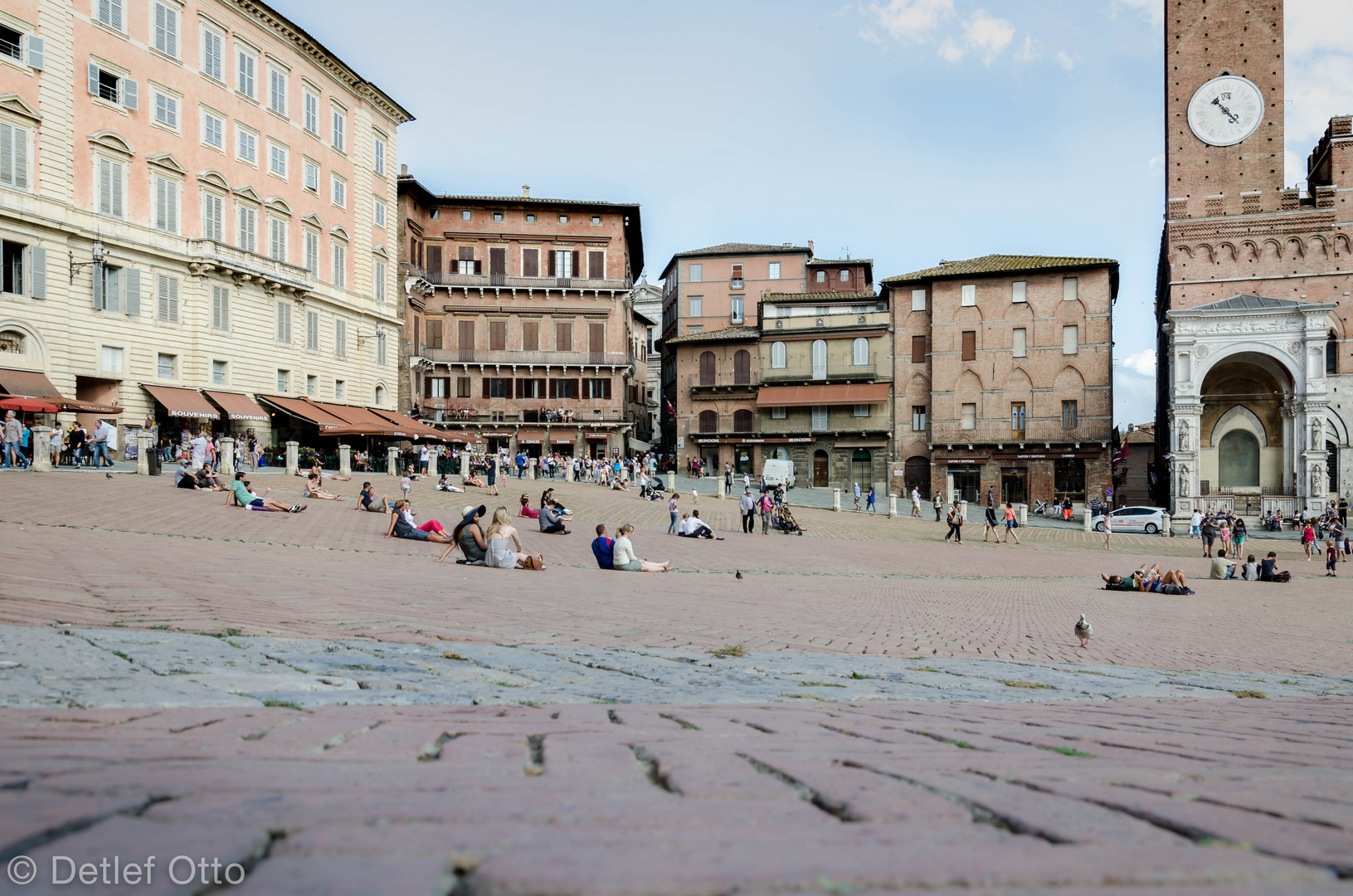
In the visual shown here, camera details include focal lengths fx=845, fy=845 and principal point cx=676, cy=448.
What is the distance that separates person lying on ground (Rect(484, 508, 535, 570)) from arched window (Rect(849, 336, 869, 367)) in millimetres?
42137

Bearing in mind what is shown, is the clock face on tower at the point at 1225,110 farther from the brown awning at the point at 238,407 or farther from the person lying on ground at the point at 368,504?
the brown awning at the point at 238,407

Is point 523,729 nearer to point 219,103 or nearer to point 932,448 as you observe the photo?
point 219,103

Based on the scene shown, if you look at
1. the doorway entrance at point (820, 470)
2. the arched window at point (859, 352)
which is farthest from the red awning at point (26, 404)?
the arched window at point (859, 352)

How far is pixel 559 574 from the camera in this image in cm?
1302

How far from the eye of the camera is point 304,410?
37.6m

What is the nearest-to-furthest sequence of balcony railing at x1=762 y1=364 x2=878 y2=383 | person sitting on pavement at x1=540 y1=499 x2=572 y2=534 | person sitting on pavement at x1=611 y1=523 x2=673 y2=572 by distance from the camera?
person sitting on pavement at x1=611 y1=523 x2=673 y2=572 < person sitting on pavement at x1=540 y1=499 x2=572 y2=534 < balcony railing at x1=762 y1=364 x2=878 y2=383

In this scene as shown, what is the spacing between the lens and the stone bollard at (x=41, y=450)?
22.3 meters

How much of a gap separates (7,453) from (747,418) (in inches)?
1565

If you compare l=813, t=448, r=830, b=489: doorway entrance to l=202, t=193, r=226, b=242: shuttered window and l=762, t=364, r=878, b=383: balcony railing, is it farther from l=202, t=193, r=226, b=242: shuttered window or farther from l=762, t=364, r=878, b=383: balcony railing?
l=202, t=193, r=226, b=242: shuttered window

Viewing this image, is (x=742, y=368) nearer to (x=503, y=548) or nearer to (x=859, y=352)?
(x=859, y=352)

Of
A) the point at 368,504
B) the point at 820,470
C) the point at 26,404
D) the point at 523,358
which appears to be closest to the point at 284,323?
the point at 26,404

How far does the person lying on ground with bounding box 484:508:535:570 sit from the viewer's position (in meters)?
13.0

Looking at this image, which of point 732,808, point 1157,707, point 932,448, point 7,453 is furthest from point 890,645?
point 932,448

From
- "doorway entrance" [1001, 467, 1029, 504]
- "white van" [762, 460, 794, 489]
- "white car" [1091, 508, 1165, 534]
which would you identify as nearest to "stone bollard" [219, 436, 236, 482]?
"white van" [762, 460, 794, 489]
